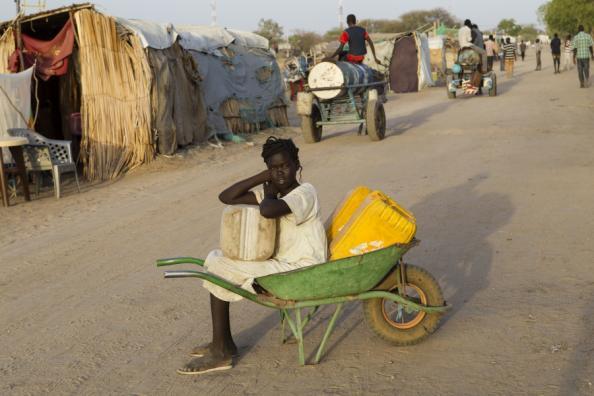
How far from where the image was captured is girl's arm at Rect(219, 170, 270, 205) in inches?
153

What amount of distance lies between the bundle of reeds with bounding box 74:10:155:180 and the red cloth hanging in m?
0.20

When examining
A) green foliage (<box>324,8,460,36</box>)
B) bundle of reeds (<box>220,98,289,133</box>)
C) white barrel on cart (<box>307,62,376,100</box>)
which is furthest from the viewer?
green foliage (<box>324,8,460,36</box>)

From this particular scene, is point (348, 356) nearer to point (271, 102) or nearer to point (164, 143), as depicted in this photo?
point (164, 143)

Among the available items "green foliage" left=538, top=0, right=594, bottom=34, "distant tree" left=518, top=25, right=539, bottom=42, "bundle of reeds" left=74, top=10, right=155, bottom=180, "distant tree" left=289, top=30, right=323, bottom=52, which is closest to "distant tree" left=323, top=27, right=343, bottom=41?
"distant tree" left=289, top=30, right=323, bottom=52

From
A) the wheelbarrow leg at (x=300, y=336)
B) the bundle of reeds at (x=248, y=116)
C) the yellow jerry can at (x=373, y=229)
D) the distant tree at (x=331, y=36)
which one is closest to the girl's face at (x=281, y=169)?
the yellow jerry can at (x=373, y=229)

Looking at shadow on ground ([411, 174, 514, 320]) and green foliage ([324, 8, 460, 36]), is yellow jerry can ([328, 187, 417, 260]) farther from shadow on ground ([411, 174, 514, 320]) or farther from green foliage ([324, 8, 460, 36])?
green foliage ([324, 8, 460, 36])

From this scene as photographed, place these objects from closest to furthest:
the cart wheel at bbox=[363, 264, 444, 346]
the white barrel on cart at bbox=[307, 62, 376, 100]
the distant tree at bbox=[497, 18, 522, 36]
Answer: the cart wheel at bbox=[363, 264, 444, 346]
the white barrel on cart at bbox=[307, 62, 376, 100]
the distant tree at bbox=[497, 18, 522, 36]

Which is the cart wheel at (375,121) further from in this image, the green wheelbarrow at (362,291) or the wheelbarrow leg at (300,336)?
the wheelbarrow leg at (300,336)

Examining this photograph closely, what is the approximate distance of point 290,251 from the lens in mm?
3838

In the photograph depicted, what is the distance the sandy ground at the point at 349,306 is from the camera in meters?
3.69

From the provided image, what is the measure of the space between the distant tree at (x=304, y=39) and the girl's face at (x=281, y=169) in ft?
176

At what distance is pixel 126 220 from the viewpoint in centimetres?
786

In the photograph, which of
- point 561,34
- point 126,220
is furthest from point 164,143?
point 561,34

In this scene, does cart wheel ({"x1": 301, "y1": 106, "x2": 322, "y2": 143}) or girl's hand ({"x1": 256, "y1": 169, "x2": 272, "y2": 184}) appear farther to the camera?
cart wheel ({"x1": 301, "y1": 106, "x2": 322, "y2": 143})
